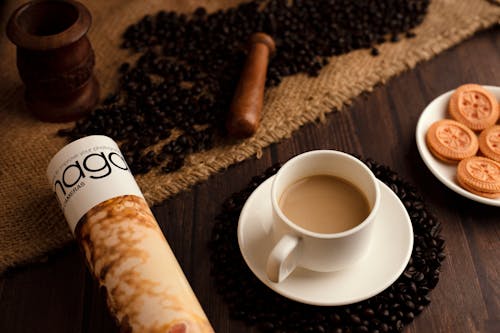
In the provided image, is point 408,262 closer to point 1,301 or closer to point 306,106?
point 306,106

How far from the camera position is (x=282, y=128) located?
187 centimetres

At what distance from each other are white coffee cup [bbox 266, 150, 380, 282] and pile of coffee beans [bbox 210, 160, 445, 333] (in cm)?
13

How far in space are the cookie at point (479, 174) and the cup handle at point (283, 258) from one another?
0.59 m

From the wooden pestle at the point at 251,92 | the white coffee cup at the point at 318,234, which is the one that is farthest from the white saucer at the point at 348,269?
the wooden pestle at the point at 251,92

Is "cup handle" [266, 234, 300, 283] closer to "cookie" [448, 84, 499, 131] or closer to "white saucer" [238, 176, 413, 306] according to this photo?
"white saucer" [238, 176, 413, 306]

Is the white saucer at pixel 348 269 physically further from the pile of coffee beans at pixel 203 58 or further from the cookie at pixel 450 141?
the pile of coffee beans at pixel 203 58

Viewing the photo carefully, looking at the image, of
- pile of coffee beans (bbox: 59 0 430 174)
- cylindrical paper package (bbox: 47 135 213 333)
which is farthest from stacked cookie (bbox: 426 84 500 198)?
cylindrical paper package (bbox: 47 135 213 333)

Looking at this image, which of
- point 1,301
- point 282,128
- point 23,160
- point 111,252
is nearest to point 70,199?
point 111,252

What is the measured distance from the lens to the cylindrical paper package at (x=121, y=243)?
1229 mm

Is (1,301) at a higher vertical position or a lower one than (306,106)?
lower

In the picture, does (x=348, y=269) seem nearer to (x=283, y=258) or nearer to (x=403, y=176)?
(x=283, y=258)

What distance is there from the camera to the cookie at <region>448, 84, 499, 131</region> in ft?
5.71

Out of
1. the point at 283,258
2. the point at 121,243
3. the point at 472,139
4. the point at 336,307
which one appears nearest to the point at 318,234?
the point at 283,258

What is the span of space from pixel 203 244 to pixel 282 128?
0.50m
